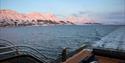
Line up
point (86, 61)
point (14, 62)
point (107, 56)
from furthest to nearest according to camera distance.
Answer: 1. point (107, 56)
2. point (14, 62)
3. point (86, 61)

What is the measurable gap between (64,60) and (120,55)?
3116mm

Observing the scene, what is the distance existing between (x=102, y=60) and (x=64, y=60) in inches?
79.4

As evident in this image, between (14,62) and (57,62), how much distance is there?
2.26 meters

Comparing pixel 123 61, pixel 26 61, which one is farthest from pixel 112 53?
pixel 26 61

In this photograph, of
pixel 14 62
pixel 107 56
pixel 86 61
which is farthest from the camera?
pixel 107 56

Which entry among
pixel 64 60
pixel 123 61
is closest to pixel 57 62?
pixel 64 60

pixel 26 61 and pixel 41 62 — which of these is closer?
pixel 41 62

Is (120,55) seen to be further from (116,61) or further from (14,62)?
(14,62)

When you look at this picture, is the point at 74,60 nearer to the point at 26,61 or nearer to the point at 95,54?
the point at 95,54

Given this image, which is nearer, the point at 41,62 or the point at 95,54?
the point at 41,62

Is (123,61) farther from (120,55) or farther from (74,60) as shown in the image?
(74,60)

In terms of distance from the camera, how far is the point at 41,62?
7.36 m

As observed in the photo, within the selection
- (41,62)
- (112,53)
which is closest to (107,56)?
(112,53)

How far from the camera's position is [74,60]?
8070 millimetres
